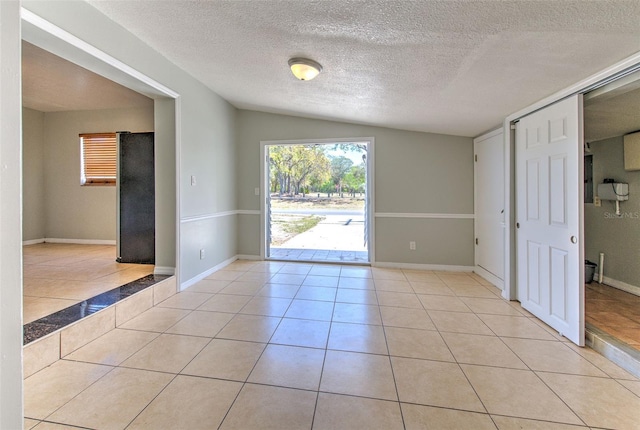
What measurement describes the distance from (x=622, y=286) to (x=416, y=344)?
2.81 metres

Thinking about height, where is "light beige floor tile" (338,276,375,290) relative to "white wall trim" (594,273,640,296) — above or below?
below

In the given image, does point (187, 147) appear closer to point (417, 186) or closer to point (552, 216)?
point (417, 186)

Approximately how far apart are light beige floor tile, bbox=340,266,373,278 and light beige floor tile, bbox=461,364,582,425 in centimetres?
207

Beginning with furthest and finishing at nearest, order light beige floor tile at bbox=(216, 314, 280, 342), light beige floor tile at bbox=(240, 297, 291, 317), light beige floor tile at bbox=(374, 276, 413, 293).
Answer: light beige floor tile at bbox=(374, 276, 413, 293) → light beige floor tile at bbox=(240, 297, 291, 317) → light beige floor tile at bbox=(216, 314, 280, 342)

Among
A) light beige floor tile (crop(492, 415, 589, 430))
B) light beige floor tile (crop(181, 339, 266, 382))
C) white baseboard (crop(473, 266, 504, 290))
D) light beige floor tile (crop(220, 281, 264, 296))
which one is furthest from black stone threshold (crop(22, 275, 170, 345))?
white baseboard (crop(473, 266, 504, 290))

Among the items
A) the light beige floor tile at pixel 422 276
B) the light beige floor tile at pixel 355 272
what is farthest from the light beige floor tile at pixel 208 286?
the light beige floor tile at pixel 422 276

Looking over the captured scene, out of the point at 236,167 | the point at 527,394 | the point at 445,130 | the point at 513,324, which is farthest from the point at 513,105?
the point at 236,167

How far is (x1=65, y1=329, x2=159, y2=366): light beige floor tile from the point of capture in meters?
1.91

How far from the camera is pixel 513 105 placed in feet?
8.71

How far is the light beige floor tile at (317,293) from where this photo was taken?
3.05m

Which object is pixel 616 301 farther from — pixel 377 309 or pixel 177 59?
pixel 177 59

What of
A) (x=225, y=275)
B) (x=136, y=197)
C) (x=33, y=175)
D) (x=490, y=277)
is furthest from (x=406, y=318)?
(x=33, y=175)

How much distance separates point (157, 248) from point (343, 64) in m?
2.75

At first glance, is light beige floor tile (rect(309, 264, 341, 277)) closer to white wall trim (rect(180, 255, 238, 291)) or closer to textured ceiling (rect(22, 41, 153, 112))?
white wall trim (rect(180, 255, 238, 291))
